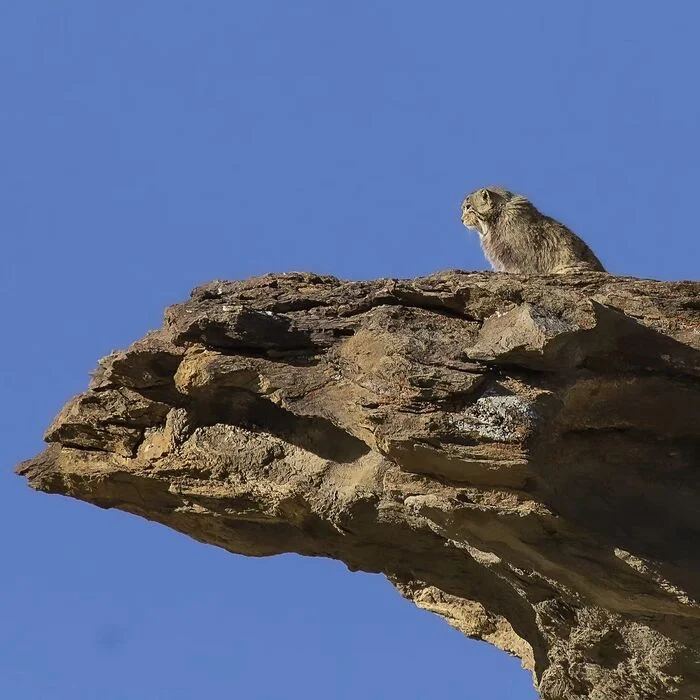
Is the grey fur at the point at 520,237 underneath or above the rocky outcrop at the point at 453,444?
above

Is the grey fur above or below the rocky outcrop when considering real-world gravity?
above

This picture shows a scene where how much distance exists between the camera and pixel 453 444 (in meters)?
12.3

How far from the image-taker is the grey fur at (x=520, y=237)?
19.0 metres

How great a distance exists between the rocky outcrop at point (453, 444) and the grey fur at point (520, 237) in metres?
4.71

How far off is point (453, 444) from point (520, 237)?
8.10m

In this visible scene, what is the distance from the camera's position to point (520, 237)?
776 inches

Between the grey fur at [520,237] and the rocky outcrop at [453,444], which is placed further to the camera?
the grey fur at [520,237]

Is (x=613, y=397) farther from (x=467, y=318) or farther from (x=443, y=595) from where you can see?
(x=443, y=595)

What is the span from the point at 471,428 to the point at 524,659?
20.1 feet

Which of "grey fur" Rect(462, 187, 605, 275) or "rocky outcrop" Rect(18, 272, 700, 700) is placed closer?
"rocky outcrop" Rect(18, 272, 700, 700)

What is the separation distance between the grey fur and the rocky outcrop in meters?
4.71

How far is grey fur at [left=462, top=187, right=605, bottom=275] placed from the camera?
1895 cm

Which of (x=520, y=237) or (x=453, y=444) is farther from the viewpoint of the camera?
(x=520, y=237)

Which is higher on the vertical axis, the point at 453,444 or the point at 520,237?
the point at 520,237
